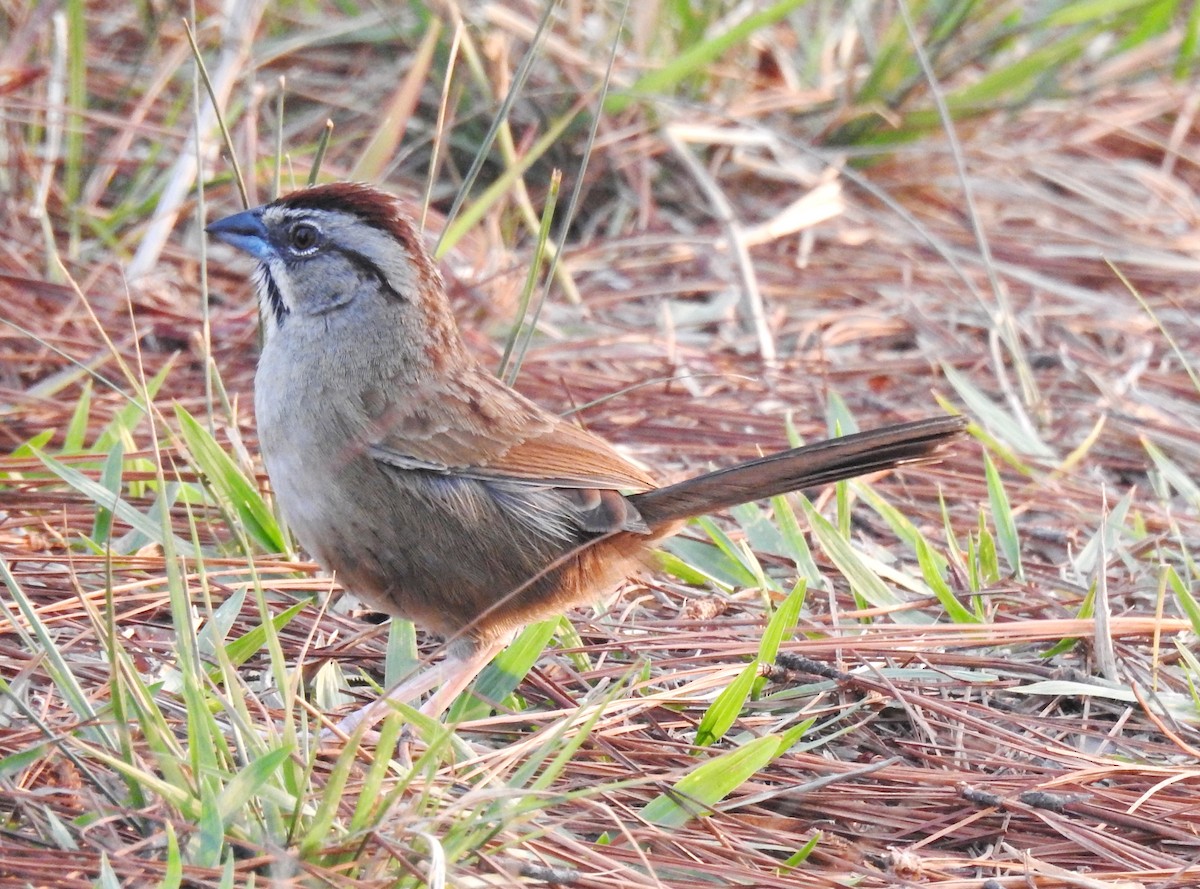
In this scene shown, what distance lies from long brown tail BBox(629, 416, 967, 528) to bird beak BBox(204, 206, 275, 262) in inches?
45.2

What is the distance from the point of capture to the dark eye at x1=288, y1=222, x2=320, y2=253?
3.80 meters

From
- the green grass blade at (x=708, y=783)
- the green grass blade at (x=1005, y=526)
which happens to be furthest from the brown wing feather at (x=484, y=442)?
the green grass blade at (x=1005, y=526)

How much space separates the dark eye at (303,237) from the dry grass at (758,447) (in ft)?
1.24

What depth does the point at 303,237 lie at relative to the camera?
382 centimetres

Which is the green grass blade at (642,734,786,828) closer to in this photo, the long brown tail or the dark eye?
the long brown tail

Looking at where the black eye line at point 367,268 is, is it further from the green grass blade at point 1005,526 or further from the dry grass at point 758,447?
the green grass blade at point 1005,526

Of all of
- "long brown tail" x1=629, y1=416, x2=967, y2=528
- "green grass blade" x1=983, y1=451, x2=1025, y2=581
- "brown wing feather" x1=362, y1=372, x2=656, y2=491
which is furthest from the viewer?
"green grass blade" x1=983, y1=451, x2=1025, y2=581

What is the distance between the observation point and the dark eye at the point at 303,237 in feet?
12.5

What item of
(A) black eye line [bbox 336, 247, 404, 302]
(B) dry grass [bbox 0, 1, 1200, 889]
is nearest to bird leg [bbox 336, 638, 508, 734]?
(B) dry grass [bbox 0, 1, 1200, 889]

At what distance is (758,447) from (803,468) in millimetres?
1151

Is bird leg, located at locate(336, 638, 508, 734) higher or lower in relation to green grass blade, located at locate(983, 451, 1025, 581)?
lower

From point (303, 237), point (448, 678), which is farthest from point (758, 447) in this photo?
point (303, 237)

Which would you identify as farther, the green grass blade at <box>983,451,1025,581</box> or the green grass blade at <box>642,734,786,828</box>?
the green grass blade at <box>983,451,1025,581</box>

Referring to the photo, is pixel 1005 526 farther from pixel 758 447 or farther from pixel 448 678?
pixel 448 678
